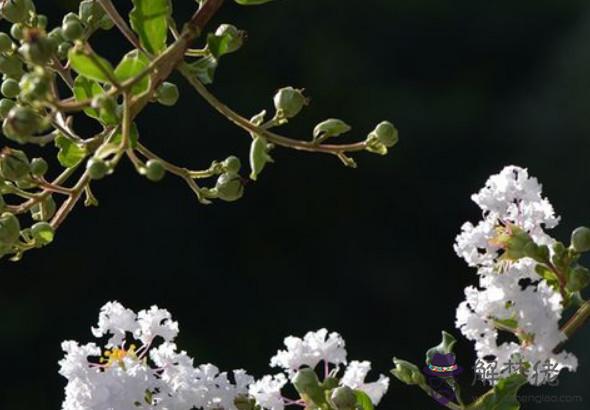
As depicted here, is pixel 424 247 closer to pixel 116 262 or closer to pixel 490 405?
pixel 116 262

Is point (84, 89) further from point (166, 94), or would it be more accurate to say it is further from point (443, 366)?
point (443, 366)

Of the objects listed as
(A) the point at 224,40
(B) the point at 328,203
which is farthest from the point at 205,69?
(B) the point at 328,203

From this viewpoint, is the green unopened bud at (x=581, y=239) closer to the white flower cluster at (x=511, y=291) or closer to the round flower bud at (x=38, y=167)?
the white flower cluster at (x=511, y=291)

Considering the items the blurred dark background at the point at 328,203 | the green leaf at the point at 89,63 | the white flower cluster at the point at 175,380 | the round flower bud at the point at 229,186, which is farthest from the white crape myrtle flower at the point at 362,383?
the blurred dark background at the point at 328,203

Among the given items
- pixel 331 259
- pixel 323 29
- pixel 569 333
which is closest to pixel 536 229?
pixel 569 333

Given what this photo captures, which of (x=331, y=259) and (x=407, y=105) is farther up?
(x=407, y=105)
